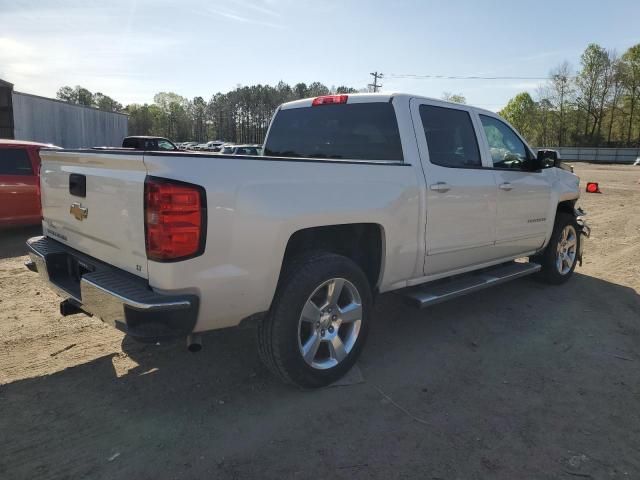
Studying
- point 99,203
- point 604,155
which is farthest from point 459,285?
point 604,155

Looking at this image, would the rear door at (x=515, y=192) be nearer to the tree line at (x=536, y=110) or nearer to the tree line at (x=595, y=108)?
the tree line at (x=536, y=110)

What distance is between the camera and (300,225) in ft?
9.59

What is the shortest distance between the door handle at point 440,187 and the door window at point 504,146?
1021 millimetres

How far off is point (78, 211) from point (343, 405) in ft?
7.09

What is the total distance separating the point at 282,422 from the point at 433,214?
1.97 metres

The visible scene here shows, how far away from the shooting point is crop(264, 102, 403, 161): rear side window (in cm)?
391

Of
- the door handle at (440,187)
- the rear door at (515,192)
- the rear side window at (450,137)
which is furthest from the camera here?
the rear door at (515,192)

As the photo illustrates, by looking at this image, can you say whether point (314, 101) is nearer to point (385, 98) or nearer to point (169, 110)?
point (385, 98)

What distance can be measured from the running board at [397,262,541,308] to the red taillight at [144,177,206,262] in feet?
6.55

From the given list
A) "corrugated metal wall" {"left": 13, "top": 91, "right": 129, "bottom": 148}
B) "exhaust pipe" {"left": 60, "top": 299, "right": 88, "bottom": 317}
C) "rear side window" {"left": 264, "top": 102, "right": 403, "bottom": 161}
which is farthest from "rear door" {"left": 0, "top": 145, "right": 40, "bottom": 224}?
"corrugated metal wall" {"left": 13, "top": 91, "right": 129, "bottom": 148}

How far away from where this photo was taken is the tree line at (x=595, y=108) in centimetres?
7075

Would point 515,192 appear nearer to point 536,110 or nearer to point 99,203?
point 99,203

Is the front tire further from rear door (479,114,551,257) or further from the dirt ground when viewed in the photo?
rear door (479,114,551,257)

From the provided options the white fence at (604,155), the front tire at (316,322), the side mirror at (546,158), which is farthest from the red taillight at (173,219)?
the white fence at (604,155)
